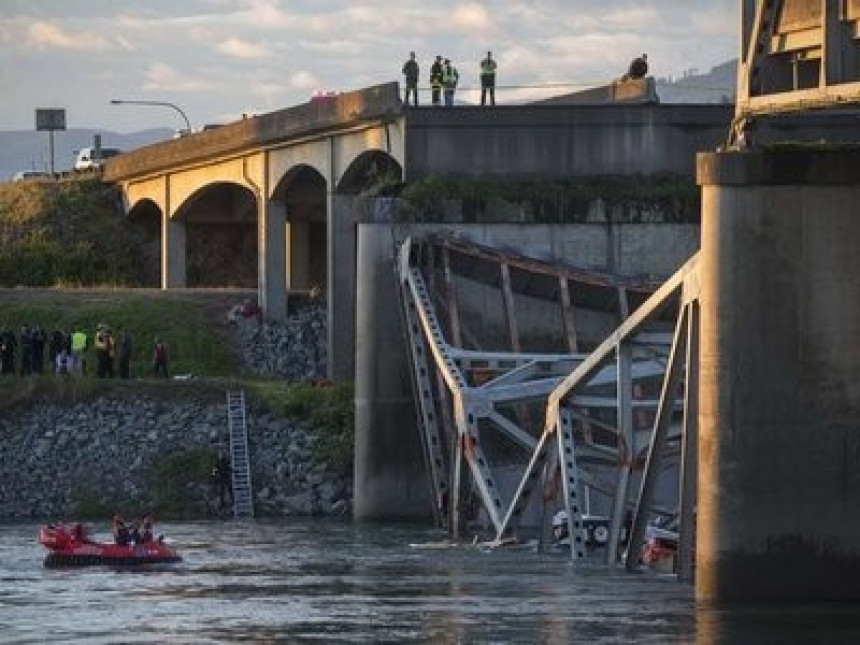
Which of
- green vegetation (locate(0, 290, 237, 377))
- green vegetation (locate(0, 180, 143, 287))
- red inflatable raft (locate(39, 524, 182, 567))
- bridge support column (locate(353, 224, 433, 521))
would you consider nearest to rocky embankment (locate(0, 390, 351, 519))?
bridge support column (locate(353, 224, 433, 521))

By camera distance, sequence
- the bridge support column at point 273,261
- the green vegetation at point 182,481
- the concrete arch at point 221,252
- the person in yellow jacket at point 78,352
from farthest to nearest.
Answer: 1. the concrete arch at point 221,252
2. the bridge support column at point 273,261
3. the person in yellow jacket at point 78,352
4. the green vegetation at point 182,481

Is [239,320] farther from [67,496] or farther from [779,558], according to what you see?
[779,558]

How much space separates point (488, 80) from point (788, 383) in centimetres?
3610

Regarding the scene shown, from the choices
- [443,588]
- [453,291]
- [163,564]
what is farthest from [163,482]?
[443,588]

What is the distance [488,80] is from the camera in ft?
263

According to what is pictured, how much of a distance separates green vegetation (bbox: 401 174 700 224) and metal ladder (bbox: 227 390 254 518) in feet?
21.7

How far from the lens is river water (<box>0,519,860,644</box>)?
4412 centimetres

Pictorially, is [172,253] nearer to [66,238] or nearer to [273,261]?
[66,238]

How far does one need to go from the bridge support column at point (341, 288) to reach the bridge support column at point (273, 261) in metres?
7.07

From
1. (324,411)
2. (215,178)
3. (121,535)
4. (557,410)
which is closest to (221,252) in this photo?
(215,178)

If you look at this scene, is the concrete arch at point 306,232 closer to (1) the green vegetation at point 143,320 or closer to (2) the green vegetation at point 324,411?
(1) the green vegetation at point 143,320

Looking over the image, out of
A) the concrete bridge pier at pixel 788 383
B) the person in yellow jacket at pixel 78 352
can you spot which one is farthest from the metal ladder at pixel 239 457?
the concrete bridge pier at pixel 788 383

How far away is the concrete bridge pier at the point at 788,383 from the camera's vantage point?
44.7 meters

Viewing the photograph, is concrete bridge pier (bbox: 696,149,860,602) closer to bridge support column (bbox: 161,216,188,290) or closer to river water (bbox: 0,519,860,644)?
river water (bbox: 0,519,860,644)
